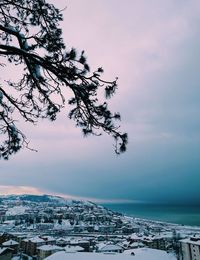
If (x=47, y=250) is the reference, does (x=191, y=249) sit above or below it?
above

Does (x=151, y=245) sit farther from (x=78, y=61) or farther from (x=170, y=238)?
(x=78, y=61)

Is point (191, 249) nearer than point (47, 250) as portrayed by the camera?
Yes

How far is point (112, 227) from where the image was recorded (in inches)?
3406

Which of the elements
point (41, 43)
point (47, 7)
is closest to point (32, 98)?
point (41, 43)

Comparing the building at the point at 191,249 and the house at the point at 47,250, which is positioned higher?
the building at the point at 191,249

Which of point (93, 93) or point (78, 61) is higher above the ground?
point (78, 61)

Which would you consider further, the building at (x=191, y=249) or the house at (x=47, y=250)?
the house at (x=47, y=250)

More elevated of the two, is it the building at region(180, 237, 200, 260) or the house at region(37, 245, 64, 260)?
the building at region(180, 237, 200, 260)

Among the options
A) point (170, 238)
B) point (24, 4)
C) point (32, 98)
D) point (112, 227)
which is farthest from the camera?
point (112, 227)

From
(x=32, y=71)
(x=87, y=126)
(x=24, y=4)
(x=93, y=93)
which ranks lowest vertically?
(x=87, y=126)

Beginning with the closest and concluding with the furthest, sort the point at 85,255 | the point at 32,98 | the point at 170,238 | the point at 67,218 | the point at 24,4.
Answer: the point at 24,4, the point at 32,98, the point at 85,255, the point at 170,238, the point at 67,218

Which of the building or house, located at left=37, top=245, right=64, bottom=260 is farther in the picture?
house, located at left=37, top=245, right=64, bottom=260

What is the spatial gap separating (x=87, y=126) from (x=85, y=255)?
658 inches

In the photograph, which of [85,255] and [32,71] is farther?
[85,255]
